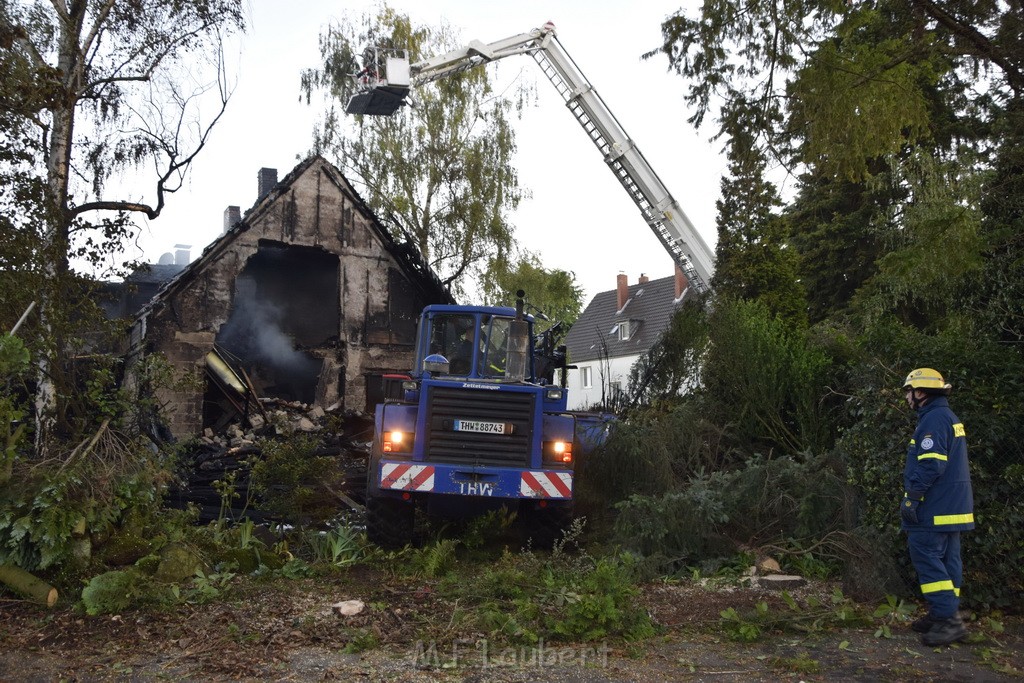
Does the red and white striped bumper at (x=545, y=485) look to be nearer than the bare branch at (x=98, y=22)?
Yes

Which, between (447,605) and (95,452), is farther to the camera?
(95,452)

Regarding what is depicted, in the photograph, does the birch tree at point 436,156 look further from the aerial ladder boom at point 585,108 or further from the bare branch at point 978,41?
the bare branch at point 978,41

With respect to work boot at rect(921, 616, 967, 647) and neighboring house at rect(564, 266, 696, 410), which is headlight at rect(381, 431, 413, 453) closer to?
work boot at rect(921, 616, 967, 647)

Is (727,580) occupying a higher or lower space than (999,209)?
lower

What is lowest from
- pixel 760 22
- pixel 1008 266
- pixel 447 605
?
pixel 447 605

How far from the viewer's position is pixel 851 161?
9172mm

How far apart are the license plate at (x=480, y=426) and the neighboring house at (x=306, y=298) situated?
34.7 feet

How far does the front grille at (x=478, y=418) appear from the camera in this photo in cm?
937

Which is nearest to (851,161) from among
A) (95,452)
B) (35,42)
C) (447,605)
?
(447,605)

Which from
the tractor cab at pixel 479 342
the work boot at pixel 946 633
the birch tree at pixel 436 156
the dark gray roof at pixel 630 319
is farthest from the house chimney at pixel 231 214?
the work boot at pixel 946 633

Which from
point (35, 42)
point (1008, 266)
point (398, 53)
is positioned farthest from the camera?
point (398, 53)

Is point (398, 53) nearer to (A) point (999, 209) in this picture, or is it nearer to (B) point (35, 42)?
(B) point (35, 42)

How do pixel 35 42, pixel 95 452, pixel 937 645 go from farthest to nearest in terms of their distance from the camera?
pixel 35 42 < pixel 95 452 < pixel 937 645

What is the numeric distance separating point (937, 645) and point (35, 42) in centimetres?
1416
